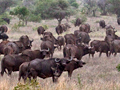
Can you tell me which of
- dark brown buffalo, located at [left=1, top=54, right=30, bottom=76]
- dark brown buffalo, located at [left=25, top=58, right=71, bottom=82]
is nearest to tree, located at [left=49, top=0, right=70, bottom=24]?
dark brown buffalo, located at [left=1, top=54, right=30, bottom=76]

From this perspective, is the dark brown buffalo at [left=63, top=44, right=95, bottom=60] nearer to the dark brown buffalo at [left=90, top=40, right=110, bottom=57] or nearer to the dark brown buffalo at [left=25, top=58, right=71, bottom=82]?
the dark brown buffalo at [left=90, top=40, right=110, bottom=57]

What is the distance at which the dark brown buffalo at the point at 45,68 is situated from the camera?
27.0 feet

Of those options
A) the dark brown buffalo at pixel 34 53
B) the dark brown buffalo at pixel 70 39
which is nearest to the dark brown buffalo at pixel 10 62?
the dark brown buffalo at pixel 34 53

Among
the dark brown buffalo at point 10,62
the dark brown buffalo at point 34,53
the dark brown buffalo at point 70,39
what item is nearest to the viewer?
the dark brown buffalo at point 10,62

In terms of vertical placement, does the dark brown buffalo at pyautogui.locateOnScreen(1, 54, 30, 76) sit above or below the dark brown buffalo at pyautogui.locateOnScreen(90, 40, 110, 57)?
above

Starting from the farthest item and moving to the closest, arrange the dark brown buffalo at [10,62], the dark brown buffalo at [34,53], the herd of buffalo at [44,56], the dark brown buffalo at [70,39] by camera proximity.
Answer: the dark brown buffalo at [70,39]
the dark brown buffalo at [34,53]
the dark brown buffalo at [10,62]
the herd of buffalo at [44,56]

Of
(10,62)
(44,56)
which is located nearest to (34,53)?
(44,56)

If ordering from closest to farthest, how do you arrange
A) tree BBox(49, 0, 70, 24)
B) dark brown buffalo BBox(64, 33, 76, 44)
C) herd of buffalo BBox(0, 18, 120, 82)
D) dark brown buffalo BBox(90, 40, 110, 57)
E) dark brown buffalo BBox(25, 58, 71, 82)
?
1. dark brown buffalo BBox(25, 58, 71, 82)
2. herd of buffalo BBox(0, 18, 120, 82)
3. dark brown buffalo BBox(90, 40, 110, 57)
4. dark brown buffalo BBox(64, 33, 76, 44)
5. tree BBox(49, 0, 70, 24)

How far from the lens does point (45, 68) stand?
27.4 ft

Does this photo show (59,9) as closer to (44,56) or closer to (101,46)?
(101,46)

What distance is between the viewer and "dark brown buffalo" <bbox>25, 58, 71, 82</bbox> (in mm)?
8242

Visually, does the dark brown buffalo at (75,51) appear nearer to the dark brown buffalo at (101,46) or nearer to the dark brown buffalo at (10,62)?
the dark brown buffalo at (101,46)

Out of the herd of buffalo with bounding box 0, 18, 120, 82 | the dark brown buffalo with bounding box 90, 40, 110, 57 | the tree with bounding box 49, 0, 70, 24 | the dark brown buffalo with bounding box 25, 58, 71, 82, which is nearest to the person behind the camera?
the dark brown buffalo with bounding box 25, 58, 71, 82

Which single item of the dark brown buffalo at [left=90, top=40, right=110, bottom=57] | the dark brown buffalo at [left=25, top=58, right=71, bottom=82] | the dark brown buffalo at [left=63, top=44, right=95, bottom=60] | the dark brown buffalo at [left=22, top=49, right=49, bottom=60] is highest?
the dark brown buffalo at [left=25, top=58, right=71, bottom=82]
